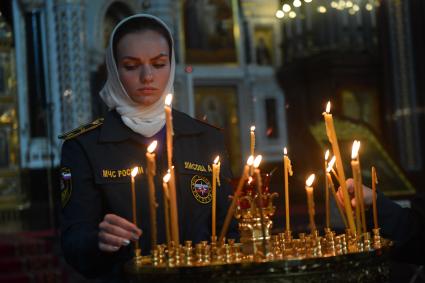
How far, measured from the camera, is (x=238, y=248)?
5.85 ft

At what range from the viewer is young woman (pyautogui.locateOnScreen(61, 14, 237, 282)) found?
2.18m

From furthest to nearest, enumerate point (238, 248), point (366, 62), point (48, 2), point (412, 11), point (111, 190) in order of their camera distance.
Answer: point (366, 62), point (48, 2), point (412, 11), point (111, 190), point (238, 248)

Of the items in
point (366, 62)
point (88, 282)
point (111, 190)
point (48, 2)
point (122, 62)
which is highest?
point (48, 2)

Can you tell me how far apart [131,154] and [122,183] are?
10 centimetres

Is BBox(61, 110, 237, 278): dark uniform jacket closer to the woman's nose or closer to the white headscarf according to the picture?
the white headscarf

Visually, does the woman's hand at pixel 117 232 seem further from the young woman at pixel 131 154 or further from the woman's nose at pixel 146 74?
the woman's nose at pixel 146 74

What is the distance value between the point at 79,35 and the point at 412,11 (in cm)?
543

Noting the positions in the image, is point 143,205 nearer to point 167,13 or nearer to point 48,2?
point 48,2

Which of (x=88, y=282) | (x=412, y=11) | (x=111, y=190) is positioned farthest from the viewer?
(x=412, y=11)

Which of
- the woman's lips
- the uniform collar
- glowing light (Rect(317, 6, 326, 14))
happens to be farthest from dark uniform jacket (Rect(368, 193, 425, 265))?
glowing light (Rect(317, 6, 326, 14))

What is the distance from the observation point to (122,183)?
2197 mm

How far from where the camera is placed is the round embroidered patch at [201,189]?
2260 mm

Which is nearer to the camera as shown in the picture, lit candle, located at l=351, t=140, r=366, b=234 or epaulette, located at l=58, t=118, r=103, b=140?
lit candle, located at l=351, t=140, r=366, b=234

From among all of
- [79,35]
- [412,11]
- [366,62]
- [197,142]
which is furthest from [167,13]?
[197,142]
